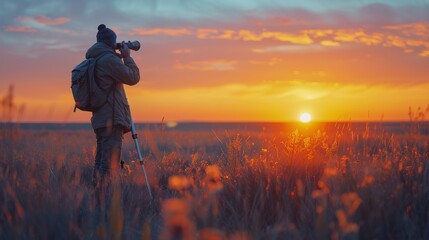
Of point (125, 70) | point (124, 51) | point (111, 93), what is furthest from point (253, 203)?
point (124, 51)

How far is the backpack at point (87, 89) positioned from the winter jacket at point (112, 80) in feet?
0.25

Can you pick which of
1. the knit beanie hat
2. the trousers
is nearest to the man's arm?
the knit beanie hat

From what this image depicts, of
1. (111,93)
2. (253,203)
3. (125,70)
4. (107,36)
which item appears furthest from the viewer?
(107,36)

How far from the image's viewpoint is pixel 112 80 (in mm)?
6305

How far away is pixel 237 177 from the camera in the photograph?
Result: 5.06 meters

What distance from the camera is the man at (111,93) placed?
6152 mm

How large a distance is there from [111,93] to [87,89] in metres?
0.31

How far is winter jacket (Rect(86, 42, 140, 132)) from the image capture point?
6.13 meters

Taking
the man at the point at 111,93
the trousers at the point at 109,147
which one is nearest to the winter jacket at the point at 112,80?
the man at the point at 111,93

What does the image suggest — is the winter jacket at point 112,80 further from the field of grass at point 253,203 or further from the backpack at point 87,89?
the field of grass at point 253,203

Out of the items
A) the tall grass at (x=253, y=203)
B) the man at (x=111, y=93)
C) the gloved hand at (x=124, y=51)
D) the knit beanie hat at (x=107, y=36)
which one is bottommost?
the tall grass at (x=253, y=203)

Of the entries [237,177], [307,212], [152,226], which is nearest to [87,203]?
[152,226]

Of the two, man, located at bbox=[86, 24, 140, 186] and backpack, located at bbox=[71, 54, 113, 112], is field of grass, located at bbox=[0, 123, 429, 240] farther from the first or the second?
backpack, located at bbox=[71, 54, 113, 112]

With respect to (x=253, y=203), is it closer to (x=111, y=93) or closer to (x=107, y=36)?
(x=111, y=93)
